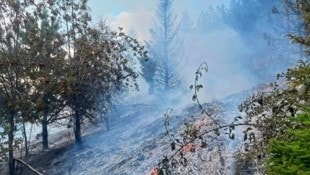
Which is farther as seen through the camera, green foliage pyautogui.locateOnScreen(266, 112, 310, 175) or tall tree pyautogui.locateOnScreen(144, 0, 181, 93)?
tall tree pyautogui.locateOnScreen(144, 0, 181, 93)

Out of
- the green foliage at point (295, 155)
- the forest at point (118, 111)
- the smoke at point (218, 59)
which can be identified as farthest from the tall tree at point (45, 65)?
the smoke at point (218, 59)

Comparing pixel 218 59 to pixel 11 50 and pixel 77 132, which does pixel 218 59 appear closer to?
pixel 77 132

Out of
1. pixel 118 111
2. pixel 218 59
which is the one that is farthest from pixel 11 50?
pixel 218 59

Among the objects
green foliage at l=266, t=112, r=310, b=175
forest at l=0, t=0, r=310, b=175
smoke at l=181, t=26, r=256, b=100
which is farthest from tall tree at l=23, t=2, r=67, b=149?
smoke at l=181, t=26, r=256, b=100

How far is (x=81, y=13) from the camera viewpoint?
1581cm

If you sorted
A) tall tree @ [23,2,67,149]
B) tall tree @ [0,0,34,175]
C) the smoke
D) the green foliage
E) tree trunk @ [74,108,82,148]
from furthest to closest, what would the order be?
the smoke → tree trunk @ [74,108,82,148] → tall tree @ [23,2,67,149] → tall tree @ [0,0,34,175] → the green foliage

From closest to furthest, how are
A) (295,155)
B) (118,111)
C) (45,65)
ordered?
(295,155)
(45,65)
(118,111)

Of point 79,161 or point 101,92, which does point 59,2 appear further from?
point 79,161

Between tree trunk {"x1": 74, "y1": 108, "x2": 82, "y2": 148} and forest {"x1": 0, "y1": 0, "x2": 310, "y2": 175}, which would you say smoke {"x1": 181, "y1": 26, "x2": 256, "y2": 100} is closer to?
forest {"x1": 0, "y1": 0, "x2": 310, "y2": 175}

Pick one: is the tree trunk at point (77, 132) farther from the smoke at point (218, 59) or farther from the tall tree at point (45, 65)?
the smoke at point (218, 59)

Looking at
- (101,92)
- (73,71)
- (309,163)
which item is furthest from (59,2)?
(309,163)

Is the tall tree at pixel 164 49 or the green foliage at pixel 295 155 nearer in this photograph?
the green foliage at pixel 295 155

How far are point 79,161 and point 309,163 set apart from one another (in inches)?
510

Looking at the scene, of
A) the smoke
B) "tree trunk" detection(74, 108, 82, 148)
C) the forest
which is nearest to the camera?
the forest
